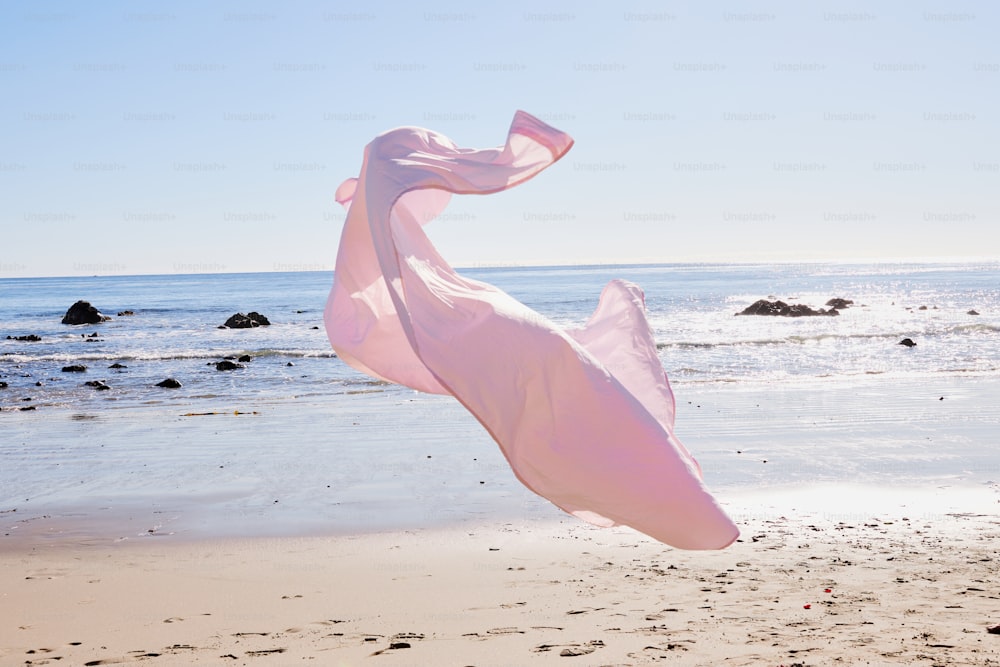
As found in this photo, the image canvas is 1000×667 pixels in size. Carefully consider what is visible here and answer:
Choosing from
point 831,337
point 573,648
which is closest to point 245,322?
point 831,337

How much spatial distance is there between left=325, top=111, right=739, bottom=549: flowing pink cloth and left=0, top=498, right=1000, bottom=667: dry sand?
162 centimetres

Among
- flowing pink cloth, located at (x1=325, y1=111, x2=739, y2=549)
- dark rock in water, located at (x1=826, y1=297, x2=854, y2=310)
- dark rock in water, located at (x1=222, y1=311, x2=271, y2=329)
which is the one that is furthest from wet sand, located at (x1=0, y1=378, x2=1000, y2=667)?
A: dark rock in water, located at (x1=826, y1=297, x2=854, y2=310)

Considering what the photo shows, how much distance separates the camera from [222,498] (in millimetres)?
Result: 9078

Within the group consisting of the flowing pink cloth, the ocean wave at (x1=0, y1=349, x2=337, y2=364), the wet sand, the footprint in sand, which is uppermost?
the flowing pink cloth

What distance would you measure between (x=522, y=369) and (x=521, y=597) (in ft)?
9.29

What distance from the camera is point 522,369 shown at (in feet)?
11.6

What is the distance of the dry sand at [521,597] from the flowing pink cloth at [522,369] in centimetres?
162

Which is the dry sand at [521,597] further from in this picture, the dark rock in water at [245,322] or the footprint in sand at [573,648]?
the dark rock in water at [245,322]

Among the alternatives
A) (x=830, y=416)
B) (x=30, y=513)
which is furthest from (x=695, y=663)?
(x=830, y=416)

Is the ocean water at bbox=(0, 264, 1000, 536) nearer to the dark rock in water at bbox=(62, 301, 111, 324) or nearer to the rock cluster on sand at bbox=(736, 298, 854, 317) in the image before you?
the rock cluster on sand at bbox=(736, 298, 854, 317)

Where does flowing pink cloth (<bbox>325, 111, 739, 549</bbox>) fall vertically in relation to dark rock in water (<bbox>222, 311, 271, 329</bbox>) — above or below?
above

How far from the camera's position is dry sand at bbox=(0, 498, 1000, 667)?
196 inches

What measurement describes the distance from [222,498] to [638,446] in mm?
6532

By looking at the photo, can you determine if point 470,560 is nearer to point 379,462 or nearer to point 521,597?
point 521,597
